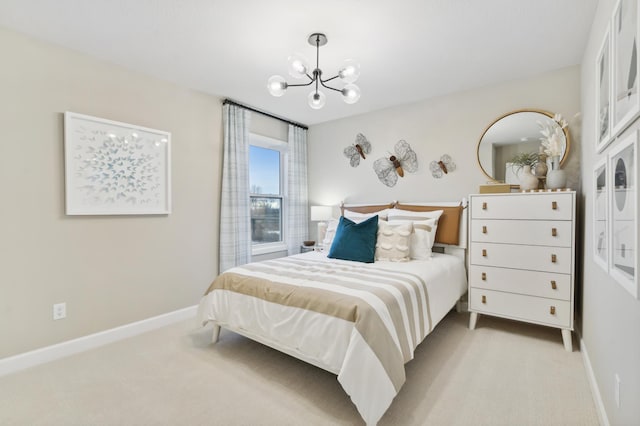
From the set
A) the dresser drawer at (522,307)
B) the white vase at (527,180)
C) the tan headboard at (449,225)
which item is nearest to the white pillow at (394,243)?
the tan headboard at (449,225)

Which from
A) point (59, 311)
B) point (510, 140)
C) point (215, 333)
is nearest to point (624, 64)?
point (510, 140)

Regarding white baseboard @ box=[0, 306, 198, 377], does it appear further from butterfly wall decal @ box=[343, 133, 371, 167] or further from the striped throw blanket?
butterfly wall decal @ box=[343, 133, 371, 167]

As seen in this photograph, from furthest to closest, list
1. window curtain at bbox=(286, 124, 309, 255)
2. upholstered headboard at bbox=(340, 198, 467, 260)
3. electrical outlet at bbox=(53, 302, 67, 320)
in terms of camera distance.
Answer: window curtain at bbox=(286, 124, 309, 255)
upholstered headboard at bbox=(340, 198, 467, 260)
electrical outlet at bbox=(53, 302, 67, 320)

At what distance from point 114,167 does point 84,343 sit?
1.46 meters

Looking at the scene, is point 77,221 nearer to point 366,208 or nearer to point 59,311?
point 59,311

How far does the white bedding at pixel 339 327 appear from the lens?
1.48 m

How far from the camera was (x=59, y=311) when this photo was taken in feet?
7.59

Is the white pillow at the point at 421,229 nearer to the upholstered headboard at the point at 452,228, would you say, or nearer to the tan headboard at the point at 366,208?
the upholstered headboard at the point at 452,228

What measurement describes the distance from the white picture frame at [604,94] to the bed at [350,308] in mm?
1318

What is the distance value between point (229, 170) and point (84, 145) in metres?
1.35

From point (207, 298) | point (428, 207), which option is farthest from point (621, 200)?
point (207, 298)

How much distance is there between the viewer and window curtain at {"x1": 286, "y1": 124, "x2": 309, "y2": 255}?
4340mm

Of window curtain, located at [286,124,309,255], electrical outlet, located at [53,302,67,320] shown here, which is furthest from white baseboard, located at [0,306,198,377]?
window curtain, located at [286,124,309,255]

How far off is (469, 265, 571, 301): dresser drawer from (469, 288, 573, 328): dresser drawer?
0.04m
